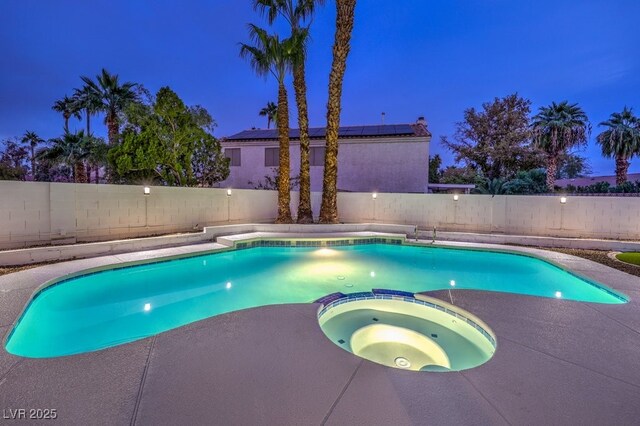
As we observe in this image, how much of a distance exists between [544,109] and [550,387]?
20145 mm

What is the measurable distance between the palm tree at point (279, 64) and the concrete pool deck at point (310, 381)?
893cm

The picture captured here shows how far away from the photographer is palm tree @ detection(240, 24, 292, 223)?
11023 mm

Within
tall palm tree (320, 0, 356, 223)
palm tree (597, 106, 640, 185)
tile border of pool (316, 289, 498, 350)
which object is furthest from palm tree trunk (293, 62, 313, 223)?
palm tree (597, 106, 640, 185)

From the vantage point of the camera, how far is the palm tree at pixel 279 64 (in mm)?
11023

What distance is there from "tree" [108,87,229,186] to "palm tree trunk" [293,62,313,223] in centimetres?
489

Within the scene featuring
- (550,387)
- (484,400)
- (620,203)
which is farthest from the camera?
(620,203)

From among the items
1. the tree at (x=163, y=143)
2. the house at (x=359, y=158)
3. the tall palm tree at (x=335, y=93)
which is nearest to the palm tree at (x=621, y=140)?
the house at (x=359, y=158)

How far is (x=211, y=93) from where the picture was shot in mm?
82438

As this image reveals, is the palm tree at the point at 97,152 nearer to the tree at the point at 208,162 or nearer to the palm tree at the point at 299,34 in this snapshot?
the tree at the point at 208,162

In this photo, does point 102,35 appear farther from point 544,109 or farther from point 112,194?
point 544,109

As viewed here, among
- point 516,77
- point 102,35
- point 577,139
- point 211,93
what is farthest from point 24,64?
point 516,77

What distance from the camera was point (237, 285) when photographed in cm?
664

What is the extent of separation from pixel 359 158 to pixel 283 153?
6.32m

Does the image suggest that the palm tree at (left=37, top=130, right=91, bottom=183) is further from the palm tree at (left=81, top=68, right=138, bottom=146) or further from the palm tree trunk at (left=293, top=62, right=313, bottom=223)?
the palm tree trunk at (left=293, top=62, right=313, bottom=223)
